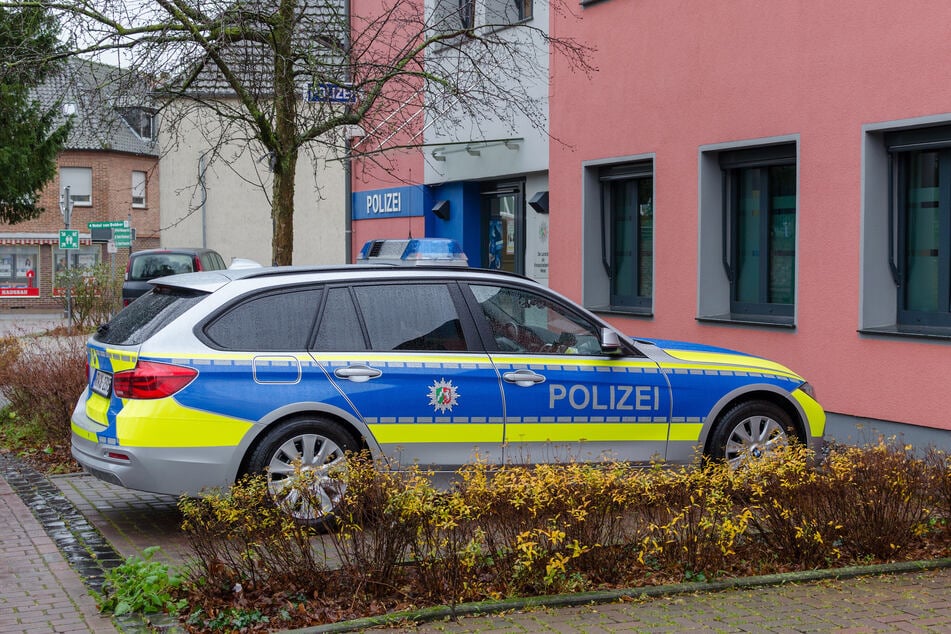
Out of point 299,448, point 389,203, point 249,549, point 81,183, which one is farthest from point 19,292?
point 249,549

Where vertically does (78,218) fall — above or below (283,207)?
A: above

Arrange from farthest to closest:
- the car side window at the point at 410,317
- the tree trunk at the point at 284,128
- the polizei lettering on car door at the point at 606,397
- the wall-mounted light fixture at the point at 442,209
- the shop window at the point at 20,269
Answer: the shop window at the point at 20,269, the wall-mounted light fixture at the point at 442,209, the tree trunk at the point at 284,128, the polizei lettering on car door at the point at 606,397, the car side window at the point at 410,317

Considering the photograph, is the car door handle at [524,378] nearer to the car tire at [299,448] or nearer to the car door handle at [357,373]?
the car door handle at [357,373]

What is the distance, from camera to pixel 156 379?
23.6 feet

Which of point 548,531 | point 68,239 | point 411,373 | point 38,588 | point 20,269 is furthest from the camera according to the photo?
point 20,269

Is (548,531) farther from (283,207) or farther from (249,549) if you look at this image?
(283,207)

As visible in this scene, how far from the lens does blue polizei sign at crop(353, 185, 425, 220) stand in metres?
20.5

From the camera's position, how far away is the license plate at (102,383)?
7550 mm

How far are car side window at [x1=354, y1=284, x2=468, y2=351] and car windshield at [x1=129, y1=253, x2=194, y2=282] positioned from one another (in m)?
20.5

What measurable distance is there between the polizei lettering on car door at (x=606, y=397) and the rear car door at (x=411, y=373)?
16.5 inches

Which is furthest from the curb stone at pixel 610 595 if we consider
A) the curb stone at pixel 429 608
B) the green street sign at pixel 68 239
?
the green street sign at pixel 68 239

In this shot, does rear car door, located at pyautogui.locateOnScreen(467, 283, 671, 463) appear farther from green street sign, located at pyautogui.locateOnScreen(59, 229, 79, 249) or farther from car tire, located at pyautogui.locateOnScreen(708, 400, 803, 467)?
green street sign, located at pyautogui.locateOnScreen(59, 229, 79, 249)

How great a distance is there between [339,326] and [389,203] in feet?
46.2

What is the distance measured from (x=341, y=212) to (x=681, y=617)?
40.1 m
